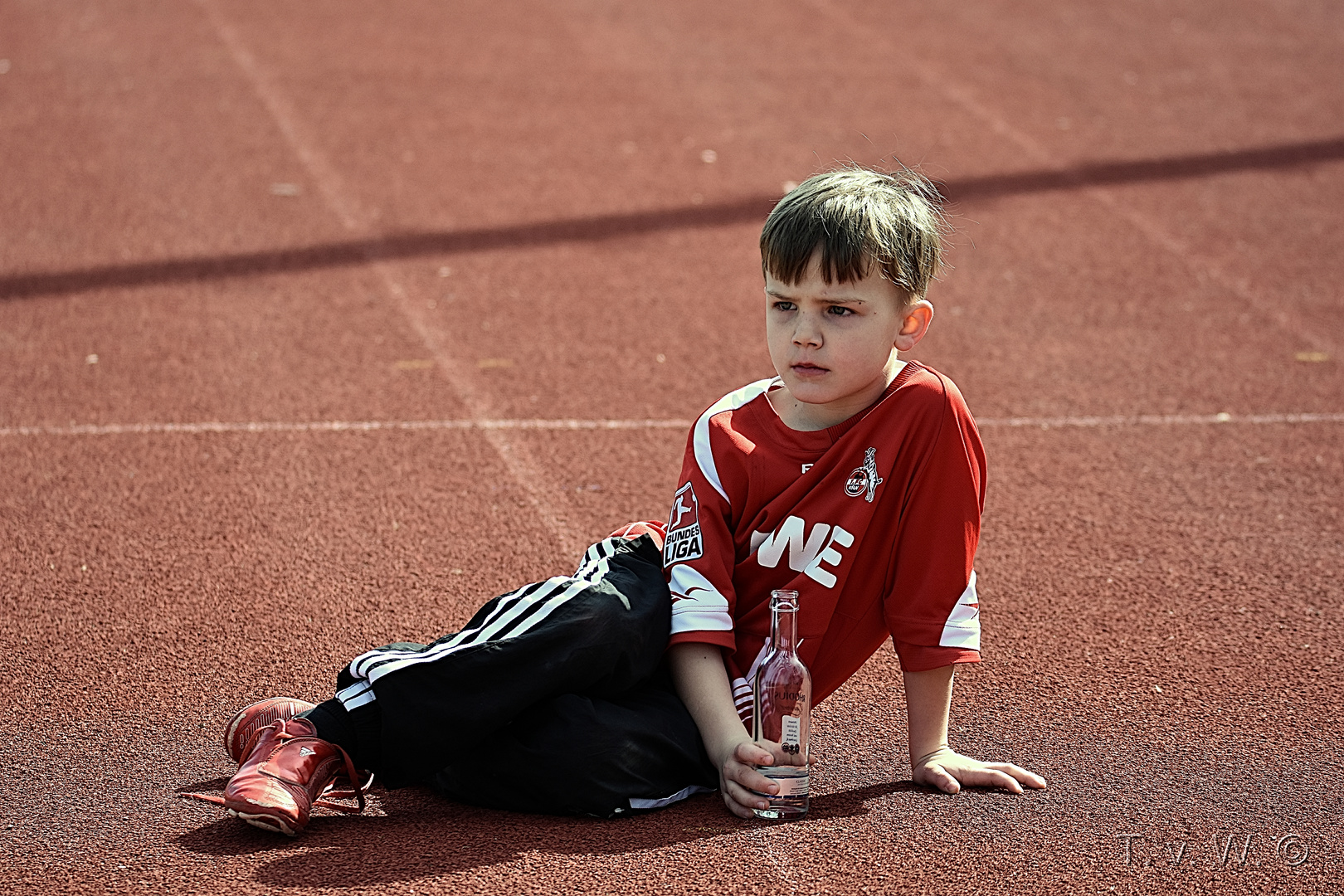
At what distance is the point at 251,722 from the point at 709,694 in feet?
2.84

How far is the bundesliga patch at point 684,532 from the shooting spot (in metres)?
2.71

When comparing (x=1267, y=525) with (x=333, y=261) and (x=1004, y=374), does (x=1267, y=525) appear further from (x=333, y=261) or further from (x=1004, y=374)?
(x=333, y=261)

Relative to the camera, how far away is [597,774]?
8.48ft

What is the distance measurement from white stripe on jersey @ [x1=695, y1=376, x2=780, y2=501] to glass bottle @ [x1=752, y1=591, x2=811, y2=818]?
0.28 m

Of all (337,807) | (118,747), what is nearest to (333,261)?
(118,747)

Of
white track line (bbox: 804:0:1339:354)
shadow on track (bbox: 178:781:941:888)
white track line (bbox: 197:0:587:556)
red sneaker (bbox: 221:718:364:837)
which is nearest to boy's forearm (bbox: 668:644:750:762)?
shadow on track (bbox: 178:781:941:888)

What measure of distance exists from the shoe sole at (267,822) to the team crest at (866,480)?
3.71ft

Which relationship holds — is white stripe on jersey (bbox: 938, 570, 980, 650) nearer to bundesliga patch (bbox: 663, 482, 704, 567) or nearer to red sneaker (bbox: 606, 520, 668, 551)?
bundesliga patch (bbox: 663, 482, 704, 567)

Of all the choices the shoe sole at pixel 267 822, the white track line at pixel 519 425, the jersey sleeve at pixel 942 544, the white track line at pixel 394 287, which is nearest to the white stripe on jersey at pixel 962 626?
the jersey sleeve at pixel 942 544

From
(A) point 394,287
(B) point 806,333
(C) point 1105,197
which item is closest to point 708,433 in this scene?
(B) point 806,333

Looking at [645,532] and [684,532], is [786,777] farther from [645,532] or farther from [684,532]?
[645,532]

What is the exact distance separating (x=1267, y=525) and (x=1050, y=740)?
1.52 meters

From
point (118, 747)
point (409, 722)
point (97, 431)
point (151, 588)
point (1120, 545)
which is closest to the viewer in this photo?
point (409, 722)

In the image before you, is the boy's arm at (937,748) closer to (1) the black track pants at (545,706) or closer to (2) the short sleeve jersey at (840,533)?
(2) the short sleeve jersey at (840,533)
